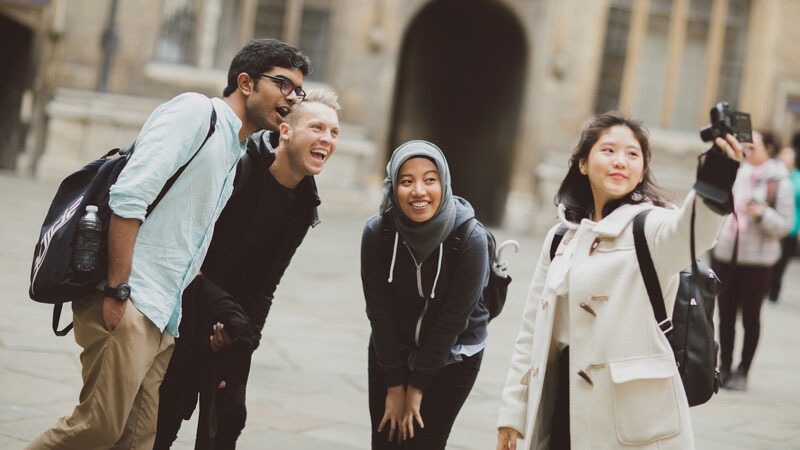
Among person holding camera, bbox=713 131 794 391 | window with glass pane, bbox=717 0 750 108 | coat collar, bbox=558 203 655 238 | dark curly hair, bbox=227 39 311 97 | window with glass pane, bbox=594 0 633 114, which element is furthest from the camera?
window with glass pane, bbox=717 0 750 108

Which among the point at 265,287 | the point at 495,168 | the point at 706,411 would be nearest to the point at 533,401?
the point at 265,287

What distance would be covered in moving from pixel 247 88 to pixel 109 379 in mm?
1078

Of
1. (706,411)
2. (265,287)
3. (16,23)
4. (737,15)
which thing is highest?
(737,15)

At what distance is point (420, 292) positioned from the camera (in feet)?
11.6

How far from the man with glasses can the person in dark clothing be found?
286 mm

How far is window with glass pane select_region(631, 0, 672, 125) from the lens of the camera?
1822 cm

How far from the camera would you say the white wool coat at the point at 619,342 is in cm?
283

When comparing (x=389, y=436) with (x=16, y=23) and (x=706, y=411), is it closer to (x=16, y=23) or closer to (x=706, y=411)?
(x=706, y=411)

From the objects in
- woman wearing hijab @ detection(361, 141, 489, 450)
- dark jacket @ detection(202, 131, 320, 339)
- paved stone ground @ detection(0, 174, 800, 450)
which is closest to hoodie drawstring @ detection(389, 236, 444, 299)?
woman wearing hijab @ detection(361, 141, 489, 450)

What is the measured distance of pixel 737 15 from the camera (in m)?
18.4

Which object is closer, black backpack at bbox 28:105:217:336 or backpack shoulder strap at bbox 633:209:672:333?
backpack shoulder strap at bbox 633:209:672:333

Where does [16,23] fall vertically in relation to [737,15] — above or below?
below

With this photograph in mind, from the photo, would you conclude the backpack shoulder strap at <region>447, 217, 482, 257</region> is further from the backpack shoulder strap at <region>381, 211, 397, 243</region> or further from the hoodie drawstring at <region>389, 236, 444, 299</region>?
the backpack shoulder strap at <region>381, 211, 397, 243</region>

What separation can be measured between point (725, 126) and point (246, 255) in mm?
1859
